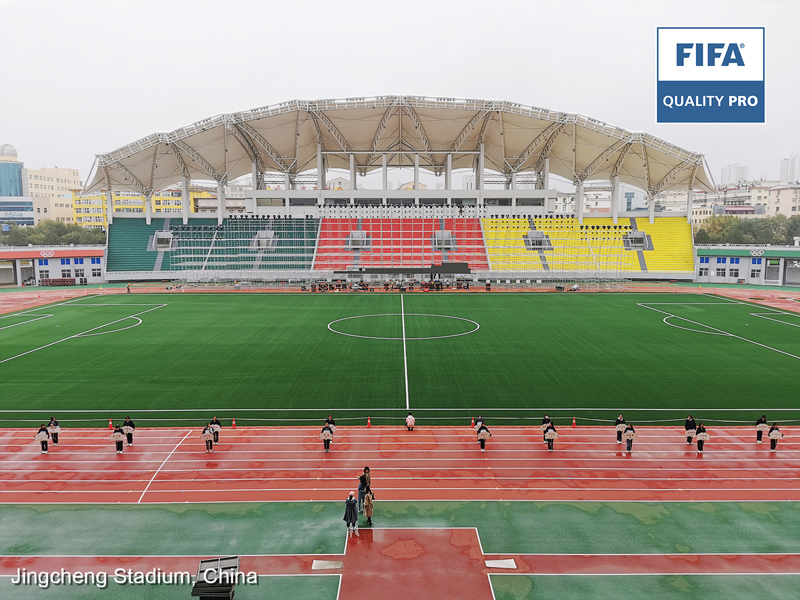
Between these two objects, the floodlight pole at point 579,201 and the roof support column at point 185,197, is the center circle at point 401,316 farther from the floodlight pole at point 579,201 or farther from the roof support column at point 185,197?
the roof support column at point 185,197

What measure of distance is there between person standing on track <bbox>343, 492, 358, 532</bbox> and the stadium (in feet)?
1.07

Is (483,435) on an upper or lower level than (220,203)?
lower

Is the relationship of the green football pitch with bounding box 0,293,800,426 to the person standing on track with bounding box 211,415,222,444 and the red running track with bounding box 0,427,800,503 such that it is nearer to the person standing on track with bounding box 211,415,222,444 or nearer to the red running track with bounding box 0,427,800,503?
the red running track with bounding box 0,427,800,503

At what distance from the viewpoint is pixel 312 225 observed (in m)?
75.7

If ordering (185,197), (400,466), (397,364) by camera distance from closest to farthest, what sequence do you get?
1. (400,466)
2. (397,364)
3. (185,197)

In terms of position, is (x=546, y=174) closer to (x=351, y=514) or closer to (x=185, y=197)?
(x=185, y=197)

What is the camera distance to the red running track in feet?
48.0

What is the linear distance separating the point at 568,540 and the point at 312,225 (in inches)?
2670

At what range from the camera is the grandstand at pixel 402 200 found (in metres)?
66.6

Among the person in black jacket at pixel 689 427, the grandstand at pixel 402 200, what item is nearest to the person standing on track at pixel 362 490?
the person in black jacket at pixel 689 427

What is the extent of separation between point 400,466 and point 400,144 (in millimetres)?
66850

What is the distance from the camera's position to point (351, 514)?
12.2 metres

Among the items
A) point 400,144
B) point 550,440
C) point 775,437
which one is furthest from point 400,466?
point 400,144

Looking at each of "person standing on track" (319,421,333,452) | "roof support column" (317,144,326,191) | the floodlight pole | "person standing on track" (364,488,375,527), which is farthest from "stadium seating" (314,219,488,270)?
"person standing on track" (364,488,375,527)
